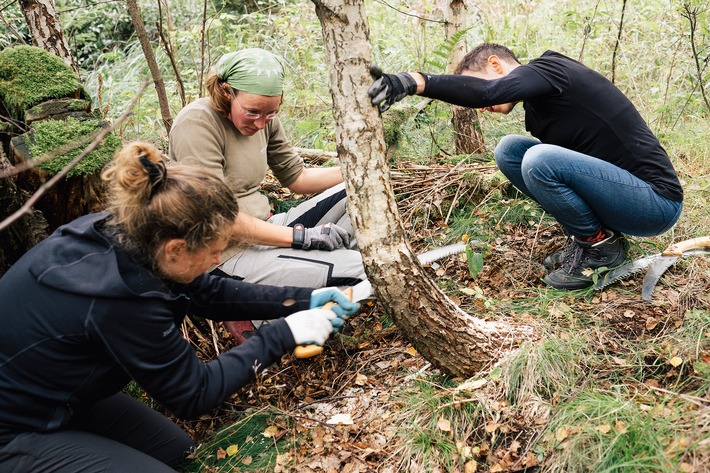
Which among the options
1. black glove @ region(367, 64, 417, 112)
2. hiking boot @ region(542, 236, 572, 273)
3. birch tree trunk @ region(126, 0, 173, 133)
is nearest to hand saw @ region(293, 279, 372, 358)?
black glove @ region(367, 64, 417, 112)

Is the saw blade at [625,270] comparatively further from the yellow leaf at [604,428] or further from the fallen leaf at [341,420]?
the fallen leaf at [341,420]

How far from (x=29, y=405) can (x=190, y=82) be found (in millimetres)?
5719

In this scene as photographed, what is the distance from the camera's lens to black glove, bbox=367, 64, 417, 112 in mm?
1834

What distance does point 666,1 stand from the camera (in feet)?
17.4

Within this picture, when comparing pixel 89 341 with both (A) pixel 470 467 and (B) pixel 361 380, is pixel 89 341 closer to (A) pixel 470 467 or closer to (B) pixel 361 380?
(B) pixel 361 380

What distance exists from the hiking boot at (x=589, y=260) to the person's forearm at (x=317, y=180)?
4.62ft

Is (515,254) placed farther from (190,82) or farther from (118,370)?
(190,82)

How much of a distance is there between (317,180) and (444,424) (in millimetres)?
1774

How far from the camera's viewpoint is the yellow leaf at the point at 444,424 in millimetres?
2029

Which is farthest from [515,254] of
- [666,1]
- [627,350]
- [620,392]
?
[666,1]

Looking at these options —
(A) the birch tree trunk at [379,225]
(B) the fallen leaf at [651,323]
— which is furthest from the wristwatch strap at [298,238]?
(B) the fallen leaf at [651,323]

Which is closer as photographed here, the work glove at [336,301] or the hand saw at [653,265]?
the work glove at [336,301]

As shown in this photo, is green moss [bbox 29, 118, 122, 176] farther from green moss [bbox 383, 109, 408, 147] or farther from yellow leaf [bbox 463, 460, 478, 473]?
yellow leaf [bbox 463, 460, 478, 473]

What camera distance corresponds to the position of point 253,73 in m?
2.54
